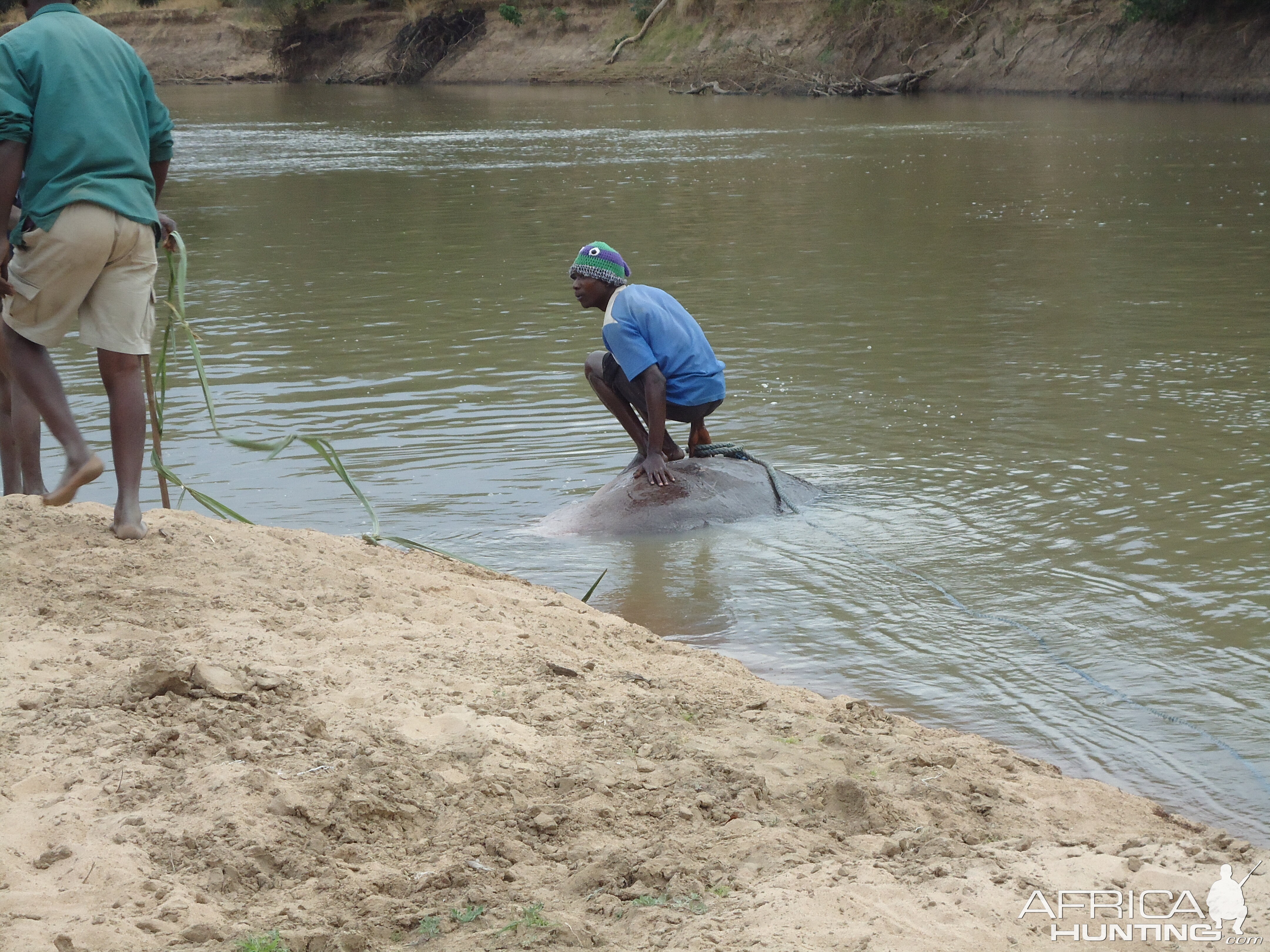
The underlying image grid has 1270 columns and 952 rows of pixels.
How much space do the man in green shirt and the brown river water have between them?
2.31 meters

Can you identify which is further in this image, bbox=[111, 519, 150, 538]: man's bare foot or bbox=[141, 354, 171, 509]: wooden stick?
bbox=[141, 354, 171, 509]: wooden stick

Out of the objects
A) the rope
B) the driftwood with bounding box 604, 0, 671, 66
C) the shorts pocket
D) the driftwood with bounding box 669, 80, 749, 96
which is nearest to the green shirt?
the shorts pocket

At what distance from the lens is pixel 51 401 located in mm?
4402

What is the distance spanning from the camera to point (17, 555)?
431cm

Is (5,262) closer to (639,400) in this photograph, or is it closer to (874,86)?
(639,400)

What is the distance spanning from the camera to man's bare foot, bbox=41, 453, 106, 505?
14.0 feet

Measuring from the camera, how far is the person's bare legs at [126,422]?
4.39 meters

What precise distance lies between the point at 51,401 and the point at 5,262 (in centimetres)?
48

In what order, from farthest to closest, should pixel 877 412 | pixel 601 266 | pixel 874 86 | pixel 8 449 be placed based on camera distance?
1. pixel 874 86
2. pixel 877 412
3. pixel 601 266
4. pixel 8 449

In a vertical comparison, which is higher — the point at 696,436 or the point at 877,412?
the point at 696,436

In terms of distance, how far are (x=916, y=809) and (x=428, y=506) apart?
424 centimetres

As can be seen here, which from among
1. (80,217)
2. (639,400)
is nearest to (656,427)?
(639,400)

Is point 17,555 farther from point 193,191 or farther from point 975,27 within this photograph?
point 975,27

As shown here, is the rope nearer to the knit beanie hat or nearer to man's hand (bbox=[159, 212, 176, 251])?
the knit beanie hat
